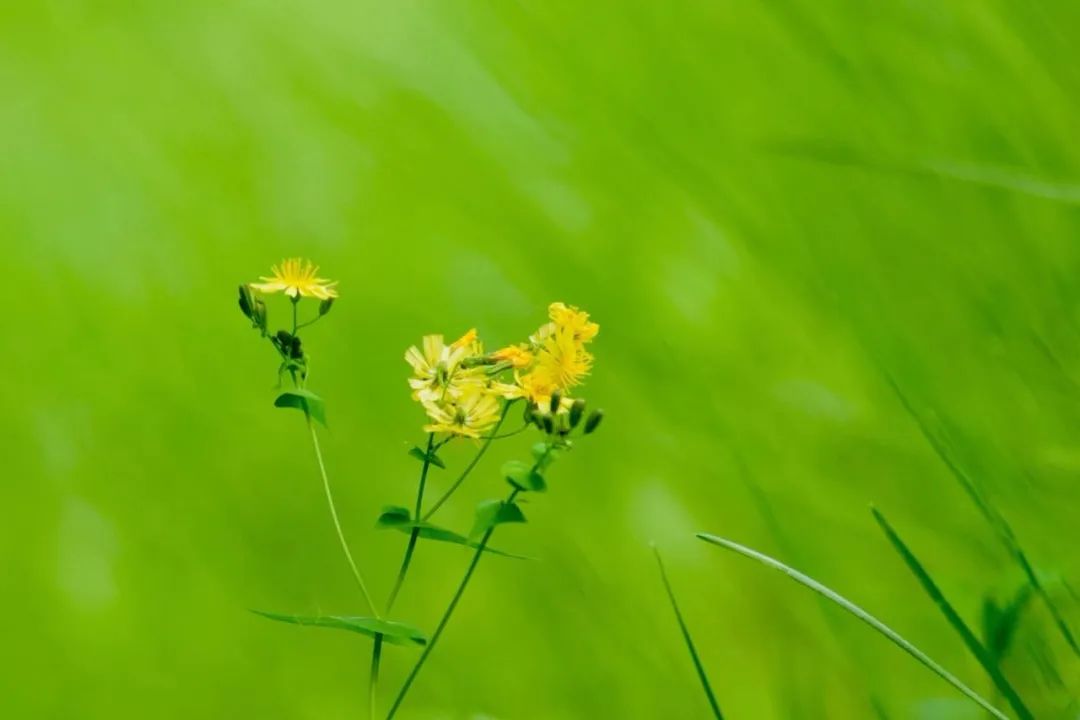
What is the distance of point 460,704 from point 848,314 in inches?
13.1

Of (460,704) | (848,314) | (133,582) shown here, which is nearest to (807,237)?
(848,314)

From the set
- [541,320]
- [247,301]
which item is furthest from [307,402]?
[541,320]

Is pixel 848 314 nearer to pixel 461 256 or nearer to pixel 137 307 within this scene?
pixel 461 256

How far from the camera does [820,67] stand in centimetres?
97

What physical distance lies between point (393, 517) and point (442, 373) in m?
0.08

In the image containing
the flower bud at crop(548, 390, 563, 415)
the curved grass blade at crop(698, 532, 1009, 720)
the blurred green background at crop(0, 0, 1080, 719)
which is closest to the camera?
the curved grass blade at crop(698, 532, 1009, 720)

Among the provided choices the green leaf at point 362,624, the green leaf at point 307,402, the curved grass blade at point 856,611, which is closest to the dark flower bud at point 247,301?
the green leaf at point 307,402

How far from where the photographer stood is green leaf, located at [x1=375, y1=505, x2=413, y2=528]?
0.61m

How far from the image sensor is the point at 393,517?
2.02 feet

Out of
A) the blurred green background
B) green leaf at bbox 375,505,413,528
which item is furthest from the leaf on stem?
→ the blurred green background

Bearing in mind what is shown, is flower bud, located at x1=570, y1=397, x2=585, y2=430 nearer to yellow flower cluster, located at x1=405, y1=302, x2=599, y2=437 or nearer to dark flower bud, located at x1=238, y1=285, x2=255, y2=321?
yellow flower cluster, located at x1=405, y1=302, x2=599, y2=437

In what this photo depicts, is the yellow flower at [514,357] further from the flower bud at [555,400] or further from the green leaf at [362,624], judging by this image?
the green leaf at [362,624]

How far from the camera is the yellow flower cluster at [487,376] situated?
1.95 feet

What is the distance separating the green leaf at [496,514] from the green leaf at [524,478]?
11 millimetres
